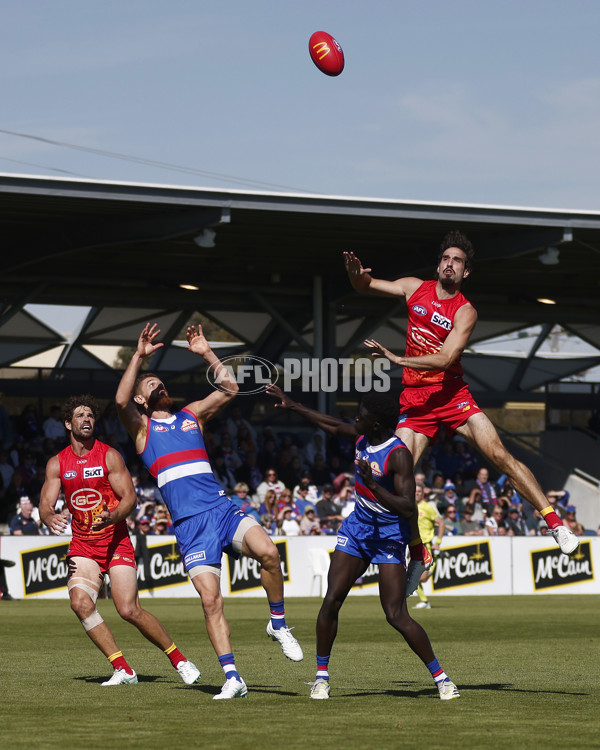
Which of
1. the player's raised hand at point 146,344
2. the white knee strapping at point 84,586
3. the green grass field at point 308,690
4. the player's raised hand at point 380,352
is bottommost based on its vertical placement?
the green grass field at point 308,690

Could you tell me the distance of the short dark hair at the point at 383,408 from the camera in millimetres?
8320

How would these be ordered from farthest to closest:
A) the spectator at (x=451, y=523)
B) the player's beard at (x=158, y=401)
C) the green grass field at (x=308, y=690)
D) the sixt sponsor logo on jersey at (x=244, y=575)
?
the spectator at (x=451, y=523) → the sixt sponsor logo on jersey at (x=244, y=575) → the player's beard at (x=158, y=401) → the green grass field at (x=308, y=690)

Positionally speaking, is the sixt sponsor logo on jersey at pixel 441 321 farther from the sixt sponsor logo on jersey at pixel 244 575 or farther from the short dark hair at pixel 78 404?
the sixt sponsor logo on jersey at pixel 244 575

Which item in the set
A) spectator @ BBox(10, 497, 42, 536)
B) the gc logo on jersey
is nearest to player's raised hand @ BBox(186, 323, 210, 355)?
the gc logo on jersey

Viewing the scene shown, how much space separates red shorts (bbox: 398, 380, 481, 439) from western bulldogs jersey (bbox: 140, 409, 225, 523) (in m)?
1.55

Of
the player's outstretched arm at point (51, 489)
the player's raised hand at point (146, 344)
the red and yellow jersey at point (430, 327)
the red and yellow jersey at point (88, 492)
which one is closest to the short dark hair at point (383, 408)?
the red and yellow jersey at point (430, 327)

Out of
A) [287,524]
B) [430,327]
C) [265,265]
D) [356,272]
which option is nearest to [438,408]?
[430,327]

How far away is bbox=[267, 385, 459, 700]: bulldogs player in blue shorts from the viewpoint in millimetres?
8289

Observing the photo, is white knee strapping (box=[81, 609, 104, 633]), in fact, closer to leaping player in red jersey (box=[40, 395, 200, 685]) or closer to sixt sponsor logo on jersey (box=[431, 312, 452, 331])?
Result: leaping player in red jersey (box=[40, 395, 200, 685])

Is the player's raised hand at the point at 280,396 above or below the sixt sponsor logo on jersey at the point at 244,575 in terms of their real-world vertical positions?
above

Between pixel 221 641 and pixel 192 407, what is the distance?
1.76 m

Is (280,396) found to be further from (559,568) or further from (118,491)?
(559,568)

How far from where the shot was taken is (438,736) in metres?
6.74

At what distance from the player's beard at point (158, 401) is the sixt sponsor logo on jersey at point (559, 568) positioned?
18048mm
